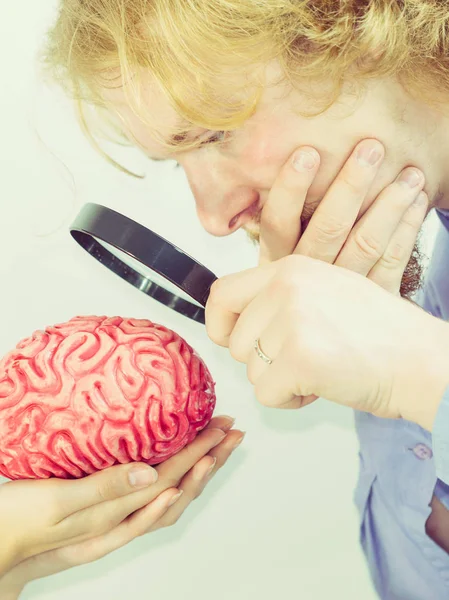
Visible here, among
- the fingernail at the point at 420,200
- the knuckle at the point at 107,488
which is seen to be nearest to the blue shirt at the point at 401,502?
the fingernail at the point at 420,200

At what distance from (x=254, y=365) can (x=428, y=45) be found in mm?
460

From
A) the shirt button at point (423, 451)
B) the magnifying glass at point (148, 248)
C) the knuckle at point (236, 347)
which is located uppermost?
the magnifying glass at point (148, 248)

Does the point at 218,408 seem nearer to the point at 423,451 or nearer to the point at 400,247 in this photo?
the point at 423,451

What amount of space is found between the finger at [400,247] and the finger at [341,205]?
0.20ft

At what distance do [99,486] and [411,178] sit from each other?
57 cm

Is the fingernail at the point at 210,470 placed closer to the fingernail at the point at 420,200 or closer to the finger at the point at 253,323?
the finger at the point at 253,323

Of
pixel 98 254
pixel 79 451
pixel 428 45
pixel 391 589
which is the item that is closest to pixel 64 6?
pixel 98 254

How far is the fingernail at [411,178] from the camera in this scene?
86 cm

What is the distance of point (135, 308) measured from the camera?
4.26 feet

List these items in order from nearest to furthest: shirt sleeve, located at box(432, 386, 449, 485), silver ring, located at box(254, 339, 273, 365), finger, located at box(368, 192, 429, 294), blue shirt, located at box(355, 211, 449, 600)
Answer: shirt sleeve, located at box(432, 386, 449, 485) < silver ring, located at box(254, 339, 273, 365) < finger, located at box(368, 192, 429, 294) < blue shirt, located at box(355, 211, 449, 600)

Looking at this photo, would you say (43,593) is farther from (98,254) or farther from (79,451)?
(98,254)

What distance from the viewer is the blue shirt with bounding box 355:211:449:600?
1.14 meters

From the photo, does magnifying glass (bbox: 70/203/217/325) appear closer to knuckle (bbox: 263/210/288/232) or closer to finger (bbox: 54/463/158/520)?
knuckle (bbox: 263/210/288/232)

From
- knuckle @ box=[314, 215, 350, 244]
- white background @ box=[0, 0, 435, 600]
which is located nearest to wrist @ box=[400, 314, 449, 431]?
knuckle @ box=[314, 215, 350, 244]
